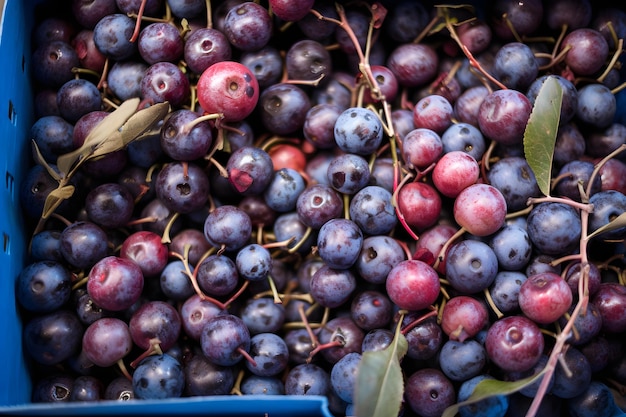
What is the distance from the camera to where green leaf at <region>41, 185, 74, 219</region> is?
112 cm

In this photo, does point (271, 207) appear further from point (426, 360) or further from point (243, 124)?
point (426, 360)

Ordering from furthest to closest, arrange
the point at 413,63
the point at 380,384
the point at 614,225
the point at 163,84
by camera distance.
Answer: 1. the point at 413,63
2. the point at 163,84
3. the point at 614,225
4. the point at 380,384

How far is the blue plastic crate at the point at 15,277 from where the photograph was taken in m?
0.89

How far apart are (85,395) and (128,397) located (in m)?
0.09

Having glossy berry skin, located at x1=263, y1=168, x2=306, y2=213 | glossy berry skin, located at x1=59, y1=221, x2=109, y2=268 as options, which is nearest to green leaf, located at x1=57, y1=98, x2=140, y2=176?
glossy berry skin, located at x1=59, y1=221, x2=109, y2=268

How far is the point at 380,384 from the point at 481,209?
40cm

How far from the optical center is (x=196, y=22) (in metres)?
1.33

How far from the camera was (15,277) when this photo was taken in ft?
3.81

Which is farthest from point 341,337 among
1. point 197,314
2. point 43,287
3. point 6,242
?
point 6,242

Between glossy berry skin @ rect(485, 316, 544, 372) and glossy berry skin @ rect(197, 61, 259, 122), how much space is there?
0.71 m

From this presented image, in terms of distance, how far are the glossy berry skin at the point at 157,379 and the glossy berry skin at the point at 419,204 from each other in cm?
58

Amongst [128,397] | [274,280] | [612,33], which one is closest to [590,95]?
[612,33]

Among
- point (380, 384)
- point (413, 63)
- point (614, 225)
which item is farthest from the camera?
point (413, 63)

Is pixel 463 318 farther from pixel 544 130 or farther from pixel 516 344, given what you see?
pixel 544 130
